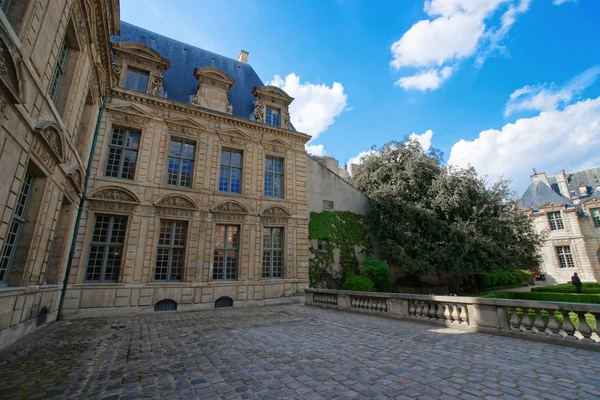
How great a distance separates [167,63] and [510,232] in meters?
20.5

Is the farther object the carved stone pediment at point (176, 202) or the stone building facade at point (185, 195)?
the carved stone pediment at point (176, 202)

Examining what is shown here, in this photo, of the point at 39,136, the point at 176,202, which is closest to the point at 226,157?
the point at 176,202

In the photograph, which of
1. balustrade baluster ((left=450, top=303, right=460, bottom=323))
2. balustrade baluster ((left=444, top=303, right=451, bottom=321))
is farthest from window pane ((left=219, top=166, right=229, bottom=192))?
balustrade baluster ((left=450, top=303, right=460, bottom=323))

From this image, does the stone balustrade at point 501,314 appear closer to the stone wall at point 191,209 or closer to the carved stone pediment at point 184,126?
the stone wall at point 191,209

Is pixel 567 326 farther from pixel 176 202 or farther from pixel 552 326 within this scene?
pixel 176 202

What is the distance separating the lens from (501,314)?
578 centimetres

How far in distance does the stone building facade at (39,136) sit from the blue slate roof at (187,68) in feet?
14.3

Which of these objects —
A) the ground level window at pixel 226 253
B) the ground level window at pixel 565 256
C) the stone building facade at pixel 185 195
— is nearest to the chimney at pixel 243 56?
the stone building facade at pixel 185 195

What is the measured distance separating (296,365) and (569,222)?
125 ft

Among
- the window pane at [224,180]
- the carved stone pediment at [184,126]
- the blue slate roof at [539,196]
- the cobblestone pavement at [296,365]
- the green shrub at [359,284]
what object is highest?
the blue slate roof at [539,196]

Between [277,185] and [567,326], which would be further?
[277,185]

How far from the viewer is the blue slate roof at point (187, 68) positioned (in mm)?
13523

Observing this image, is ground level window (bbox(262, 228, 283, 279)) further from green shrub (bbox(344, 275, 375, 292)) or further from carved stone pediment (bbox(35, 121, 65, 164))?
carved stone pediment (bbox(35, 121, 65, 164))

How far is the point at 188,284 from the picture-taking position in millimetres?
11055
